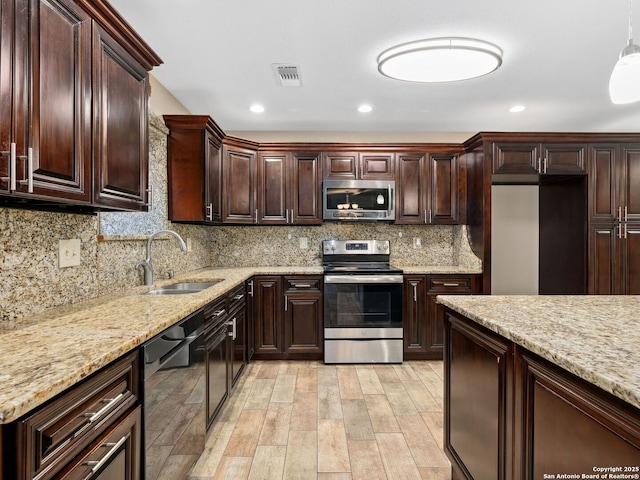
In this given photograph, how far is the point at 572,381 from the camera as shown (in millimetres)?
1003

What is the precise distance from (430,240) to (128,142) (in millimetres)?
3459

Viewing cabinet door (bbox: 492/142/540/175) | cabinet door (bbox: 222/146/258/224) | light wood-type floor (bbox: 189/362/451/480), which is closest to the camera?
light wood-type floor (bbox: 189/362/451/480)

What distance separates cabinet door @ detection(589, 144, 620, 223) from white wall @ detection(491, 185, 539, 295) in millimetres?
914

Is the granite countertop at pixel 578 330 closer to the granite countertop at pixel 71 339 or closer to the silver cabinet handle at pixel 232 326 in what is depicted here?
the granite countertop at pixel 71 339

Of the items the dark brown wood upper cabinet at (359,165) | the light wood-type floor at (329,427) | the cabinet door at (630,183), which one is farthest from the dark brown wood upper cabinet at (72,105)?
the cabinet door at (630,183)

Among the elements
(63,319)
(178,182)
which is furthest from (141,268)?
(63,319)

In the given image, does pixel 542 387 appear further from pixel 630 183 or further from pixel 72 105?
pixel 630 183

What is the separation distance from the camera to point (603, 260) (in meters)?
3.72

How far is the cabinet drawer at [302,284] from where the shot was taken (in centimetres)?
373

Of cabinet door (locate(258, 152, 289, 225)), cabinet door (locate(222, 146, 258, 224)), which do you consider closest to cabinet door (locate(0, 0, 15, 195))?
cabinet door (locate(222, 146, 258, 224))

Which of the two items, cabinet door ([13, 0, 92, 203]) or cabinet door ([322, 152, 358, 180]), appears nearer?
cabinet door ([13, 0, 92, 203])

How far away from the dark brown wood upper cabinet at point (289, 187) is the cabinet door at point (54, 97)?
2547mm

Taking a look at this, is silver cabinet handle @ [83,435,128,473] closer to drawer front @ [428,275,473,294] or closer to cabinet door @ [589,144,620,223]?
drawer front @ [428,275,473,294]

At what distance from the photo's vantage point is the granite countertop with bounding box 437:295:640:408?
2.91 feet
